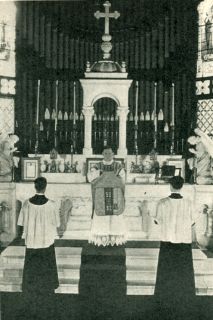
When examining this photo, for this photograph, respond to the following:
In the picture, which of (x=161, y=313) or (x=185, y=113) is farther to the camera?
(x=185, y=113)

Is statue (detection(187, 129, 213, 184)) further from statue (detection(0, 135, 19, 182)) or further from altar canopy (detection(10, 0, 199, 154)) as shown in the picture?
statue (detection(0, 135, 19, 182))

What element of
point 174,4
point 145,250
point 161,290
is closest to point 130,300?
point 161,290

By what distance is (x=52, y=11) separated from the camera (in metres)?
10.2

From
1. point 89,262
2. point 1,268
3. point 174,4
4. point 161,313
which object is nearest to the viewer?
point 161,313

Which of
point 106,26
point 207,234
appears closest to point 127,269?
point 207,234

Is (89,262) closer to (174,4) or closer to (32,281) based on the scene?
(32,281)

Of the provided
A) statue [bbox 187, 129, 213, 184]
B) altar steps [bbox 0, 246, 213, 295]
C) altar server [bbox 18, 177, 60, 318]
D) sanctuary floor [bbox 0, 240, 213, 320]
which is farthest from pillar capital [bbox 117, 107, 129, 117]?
altar server [bbox 18, 177, 60, 318]

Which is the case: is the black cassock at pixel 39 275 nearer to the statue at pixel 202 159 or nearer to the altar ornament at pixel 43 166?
the altar ornament at pixel 43 166

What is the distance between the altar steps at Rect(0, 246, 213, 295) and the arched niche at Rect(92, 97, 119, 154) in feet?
5.73

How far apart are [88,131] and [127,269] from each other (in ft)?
7.91

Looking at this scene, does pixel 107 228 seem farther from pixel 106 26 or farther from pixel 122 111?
pixel 106 26

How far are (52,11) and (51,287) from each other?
4.76 metres

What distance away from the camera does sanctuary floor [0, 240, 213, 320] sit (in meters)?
7.05

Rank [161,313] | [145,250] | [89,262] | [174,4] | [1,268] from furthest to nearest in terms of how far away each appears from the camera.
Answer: [174,4] → [145,250] → [1,268] → [89,262] → [161,313]
